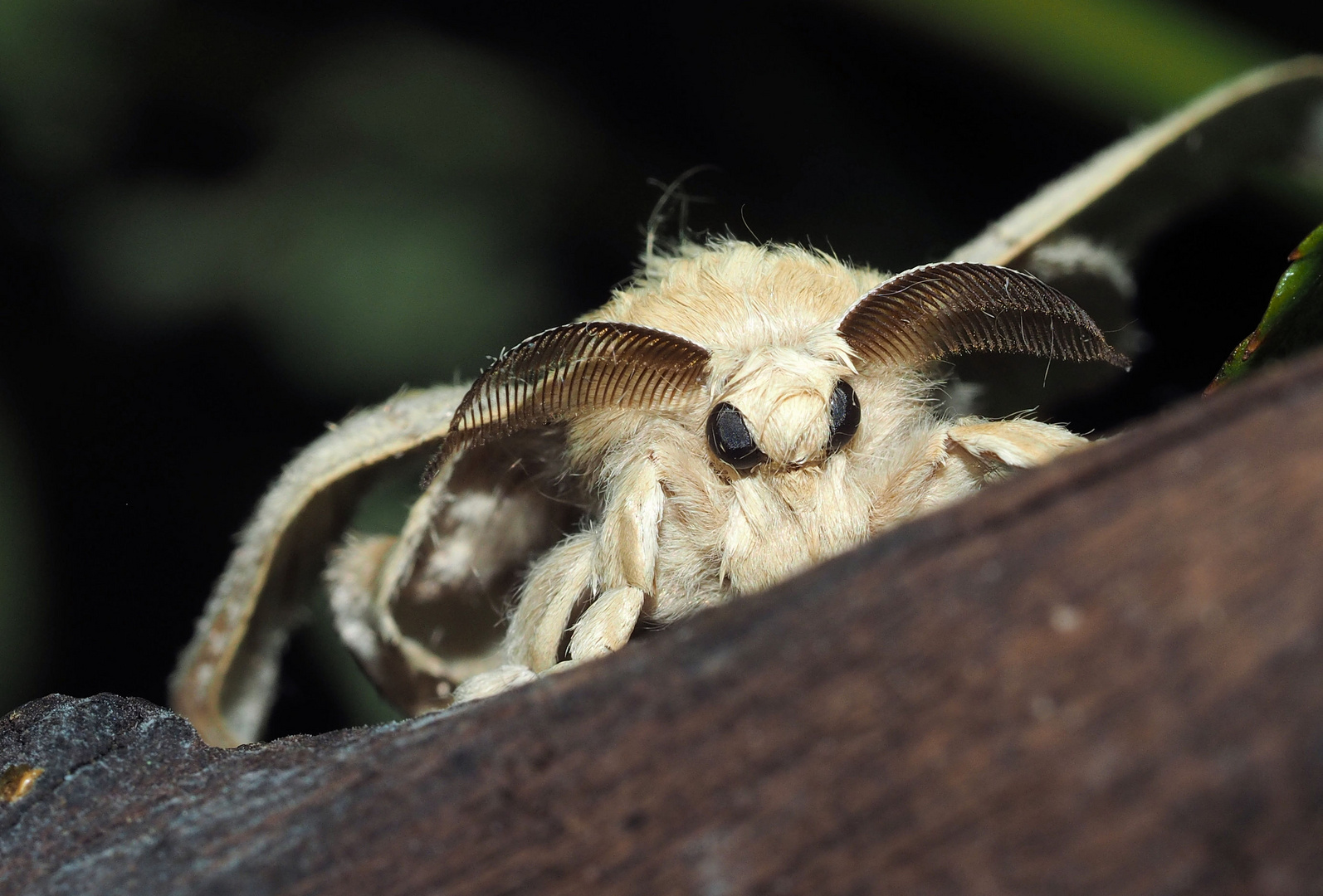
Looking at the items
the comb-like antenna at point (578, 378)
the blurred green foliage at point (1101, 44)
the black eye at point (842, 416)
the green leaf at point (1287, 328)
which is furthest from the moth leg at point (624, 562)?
the blurred green foliage at point (1101, 44)

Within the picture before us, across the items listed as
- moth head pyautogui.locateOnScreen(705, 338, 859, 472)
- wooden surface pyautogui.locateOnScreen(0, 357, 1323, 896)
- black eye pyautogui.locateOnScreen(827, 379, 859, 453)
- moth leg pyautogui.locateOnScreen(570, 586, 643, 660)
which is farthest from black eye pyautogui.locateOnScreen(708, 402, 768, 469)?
wooden surface pyautogui.locateOnScreen(0, 357, 1323, 896)

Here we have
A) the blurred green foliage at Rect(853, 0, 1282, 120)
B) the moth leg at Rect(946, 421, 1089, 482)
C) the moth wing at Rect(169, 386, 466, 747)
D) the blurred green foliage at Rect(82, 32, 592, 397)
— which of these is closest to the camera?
the moth leg at Rect(946, 421, 1089, 482)

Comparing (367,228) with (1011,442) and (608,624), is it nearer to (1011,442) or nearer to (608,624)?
(608,624)

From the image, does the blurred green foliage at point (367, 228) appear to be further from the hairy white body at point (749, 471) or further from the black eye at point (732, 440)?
the black eye at point (732, 440)

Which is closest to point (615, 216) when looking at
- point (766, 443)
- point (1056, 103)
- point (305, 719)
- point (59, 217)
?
point (1056, 103)

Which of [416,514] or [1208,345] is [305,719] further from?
[1208,345]

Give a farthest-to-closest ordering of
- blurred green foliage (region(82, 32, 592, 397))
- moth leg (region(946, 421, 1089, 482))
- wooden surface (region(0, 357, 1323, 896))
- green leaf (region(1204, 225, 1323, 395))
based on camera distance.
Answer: blurred green foliage (region(82, 32, 592, 397)), moth leg (region(946, 421, 1089, 482)), green leaf (region(1204, 225, 1323, 395)), wooden surface (region(0, 357, 1323, 896))

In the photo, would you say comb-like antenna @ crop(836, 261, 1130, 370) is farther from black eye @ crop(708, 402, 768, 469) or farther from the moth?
black eye @ crop(708, 402, 768, 469)
